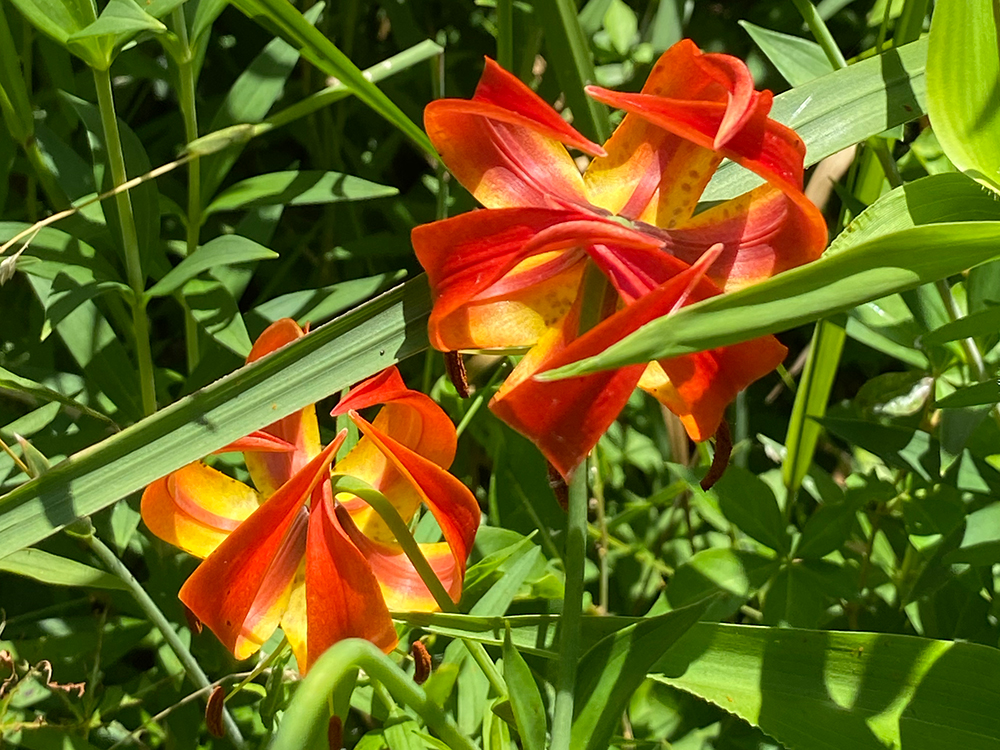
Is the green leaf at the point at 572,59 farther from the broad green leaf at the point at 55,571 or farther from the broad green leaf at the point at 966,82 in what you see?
the broad green leaf at the point at 55,571

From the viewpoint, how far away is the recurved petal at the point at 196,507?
678mm

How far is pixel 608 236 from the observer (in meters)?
0.50

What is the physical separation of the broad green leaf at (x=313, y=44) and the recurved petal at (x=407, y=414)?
0.90ft

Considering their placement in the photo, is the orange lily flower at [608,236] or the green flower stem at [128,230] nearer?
the orange lily flower at [608,236]

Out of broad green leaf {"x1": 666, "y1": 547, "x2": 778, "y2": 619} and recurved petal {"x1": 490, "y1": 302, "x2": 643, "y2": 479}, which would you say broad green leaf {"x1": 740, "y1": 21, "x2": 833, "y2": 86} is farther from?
recurved petal {"x1": 490, "y1": 302, "x2": 643, "y2": 479}

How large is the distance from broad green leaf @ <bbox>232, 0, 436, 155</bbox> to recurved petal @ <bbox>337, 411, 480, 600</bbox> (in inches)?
13.7

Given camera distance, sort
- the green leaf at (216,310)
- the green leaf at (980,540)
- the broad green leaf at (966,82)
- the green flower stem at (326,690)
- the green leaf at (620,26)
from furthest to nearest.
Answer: the green leaf at (620,26)
the green leaf at (216,310)
the green leaf at (980,540)
the broad green leaf at (966,82)
the green flower stem at (326,690)

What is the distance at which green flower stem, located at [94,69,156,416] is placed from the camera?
79 cm

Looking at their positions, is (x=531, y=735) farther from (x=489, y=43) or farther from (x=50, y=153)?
(x=489, y=43)

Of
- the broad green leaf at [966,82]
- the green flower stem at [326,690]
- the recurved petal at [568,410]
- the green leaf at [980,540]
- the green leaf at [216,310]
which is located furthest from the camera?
the green leaf at [216,310]

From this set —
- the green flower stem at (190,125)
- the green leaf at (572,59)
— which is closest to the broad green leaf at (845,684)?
the green leaf at (572,59)

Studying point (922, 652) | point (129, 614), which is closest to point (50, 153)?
point (129, 614)

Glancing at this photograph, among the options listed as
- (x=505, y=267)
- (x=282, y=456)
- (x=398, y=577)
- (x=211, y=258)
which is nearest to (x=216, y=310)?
(x=211, y=258)

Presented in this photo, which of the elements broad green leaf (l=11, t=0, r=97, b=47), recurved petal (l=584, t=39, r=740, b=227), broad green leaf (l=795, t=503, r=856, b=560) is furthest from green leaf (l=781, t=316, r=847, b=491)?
broad green leaf (l=11, t=0, r=97, b=47)
